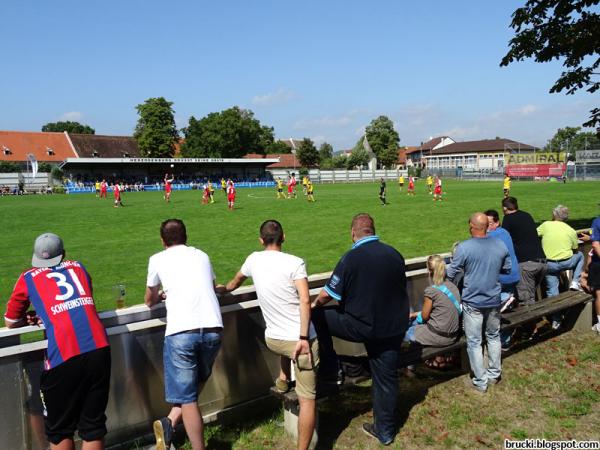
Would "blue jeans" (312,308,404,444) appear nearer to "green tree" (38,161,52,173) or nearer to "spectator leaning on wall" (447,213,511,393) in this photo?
"spectator leaning on wall" (447,213,511,393)

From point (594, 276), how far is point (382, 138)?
10069 cm

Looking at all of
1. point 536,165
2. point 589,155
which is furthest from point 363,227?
point 536,165

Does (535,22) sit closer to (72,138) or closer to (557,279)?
(557,279)

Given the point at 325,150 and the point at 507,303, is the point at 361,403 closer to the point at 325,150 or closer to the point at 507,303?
the point at 507,303

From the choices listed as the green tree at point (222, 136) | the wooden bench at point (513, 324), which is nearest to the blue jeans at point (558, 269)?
the wooden bench at point (513, 324)

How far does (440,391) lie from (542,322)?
2.96 metres

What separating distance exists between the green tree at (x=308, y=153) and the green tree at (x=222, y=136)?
9904 millimetres

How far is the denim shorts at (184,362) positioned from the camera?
3.61 metres

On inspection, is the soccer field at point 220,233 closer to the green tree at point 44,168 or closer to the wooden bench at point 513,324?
the wooden bench at point 513,324

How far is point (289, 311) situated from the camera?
3900mm

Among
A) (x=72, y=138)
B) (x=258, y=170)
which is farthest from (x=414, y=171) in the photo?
(x=72, y=138)

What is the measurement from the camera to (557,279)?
738cm

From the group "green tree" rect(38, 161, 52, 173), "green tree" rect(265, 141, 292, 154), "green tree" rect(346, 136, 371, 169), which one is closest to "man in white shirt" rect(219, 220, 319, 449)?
"green tree" rect(38, 161, 52, 173)

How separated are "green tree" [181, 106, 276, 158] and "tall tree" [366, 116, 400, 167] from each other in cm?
2542
